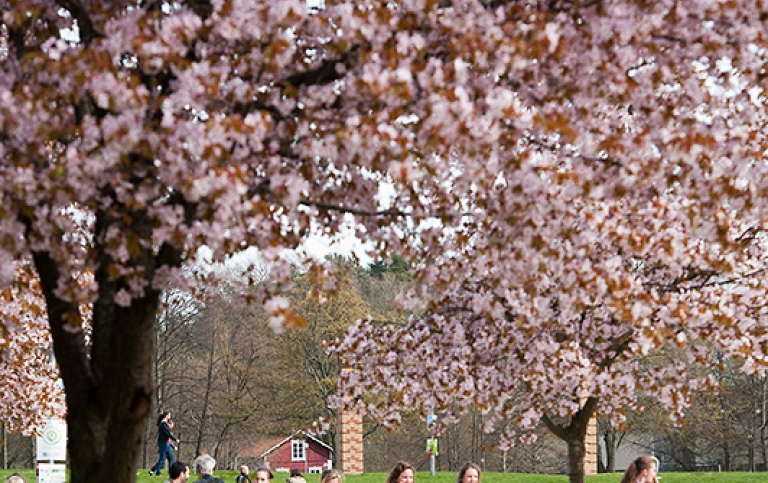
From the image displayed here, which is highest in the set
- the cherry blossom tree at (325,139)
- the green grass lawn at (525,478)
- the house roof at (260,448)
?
the cherry blossom tree at (325,139)

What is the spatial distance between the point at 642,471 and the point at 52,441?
14.0 metres

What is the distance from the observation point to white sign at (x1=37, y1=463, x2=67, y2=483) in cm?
2300

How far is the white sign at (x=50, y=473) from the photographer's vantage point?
75.5 ft

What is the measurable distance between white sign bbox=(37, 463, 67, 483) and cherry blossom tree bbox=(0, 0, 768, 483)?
16.3 metres

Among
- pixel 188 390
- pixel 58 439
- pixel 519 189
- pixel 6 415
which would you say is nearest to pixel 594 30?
pixel 519 189

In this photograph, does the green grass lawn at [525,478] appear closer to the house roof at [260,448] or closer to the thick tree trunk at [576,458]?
the thick tree trunk at [576,458]

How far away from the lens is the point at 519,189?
7.26 m

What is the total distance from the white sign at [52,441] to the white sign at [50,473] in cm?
51

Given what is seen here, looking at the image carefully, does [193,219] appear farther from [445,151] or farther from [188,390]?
[188,390]

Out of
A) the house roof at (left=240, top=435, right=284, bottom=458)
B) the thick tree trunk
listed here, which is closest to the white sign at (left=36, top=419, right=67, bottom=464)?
the thick tree trunk

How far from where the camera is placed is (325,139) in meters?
6.44

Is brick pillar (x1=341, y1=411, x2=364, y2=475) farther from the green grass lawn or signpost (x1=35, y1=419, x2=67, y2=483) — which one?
signpost (x1=35, y1=419, x2=67, y2=483)

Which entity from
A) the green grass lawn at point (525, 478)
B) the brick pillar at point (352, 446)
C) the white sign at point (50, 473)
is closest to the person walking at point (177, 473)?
the white sign at point (50, 473)

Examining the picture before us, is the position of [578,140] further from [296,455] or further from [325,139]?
[296,455]
